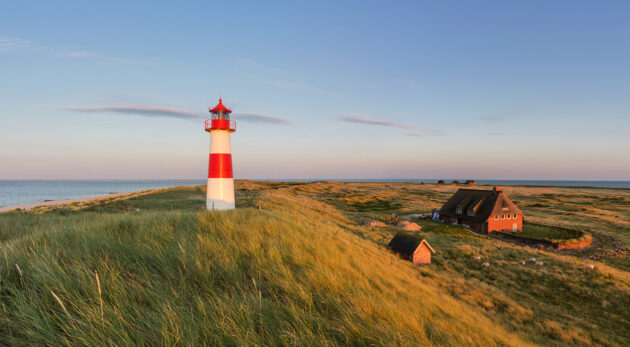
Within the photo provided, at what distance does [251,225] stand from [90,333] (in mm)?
5406

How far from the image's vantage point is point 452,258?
22.1m

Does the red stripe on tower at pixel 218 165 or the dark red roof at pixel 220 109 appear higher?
the dark red roof at pixel 220 109

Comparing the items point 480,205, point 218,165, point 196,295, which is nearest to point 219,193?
point 218,165

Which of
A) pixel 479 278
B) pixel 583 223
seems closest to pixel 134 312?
pixel 479 278

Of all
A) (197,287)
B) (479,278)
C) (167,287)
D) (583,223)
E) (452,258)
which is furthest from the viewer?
(583,223)

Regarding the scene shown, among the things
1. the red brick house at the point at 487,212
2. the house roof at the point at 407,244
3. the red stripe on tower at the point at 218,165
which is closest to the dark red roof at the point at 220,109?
the red stripe on tower at the point at 218,165

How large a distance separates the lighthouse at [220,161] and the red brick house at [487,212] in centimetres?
3384

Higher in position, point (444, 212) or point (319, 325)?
point (319, 325)

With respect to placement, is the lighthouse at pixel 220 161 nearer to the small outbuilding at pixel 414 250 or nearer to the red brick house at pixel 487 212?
the small outbuilding at pixel 414 250

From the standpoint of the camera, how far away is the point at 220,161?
17031 mm

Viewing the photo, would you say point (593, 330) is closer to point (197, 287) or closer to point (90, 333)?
point (197, 287)

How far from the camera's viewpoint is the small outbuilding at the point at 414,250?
19344mm

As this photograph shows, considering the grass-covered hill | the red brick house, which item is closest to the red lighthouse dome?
the grass-covered hill

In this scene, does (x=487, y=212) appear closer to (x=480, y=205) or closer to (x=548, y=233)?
(x=480, y=205)
